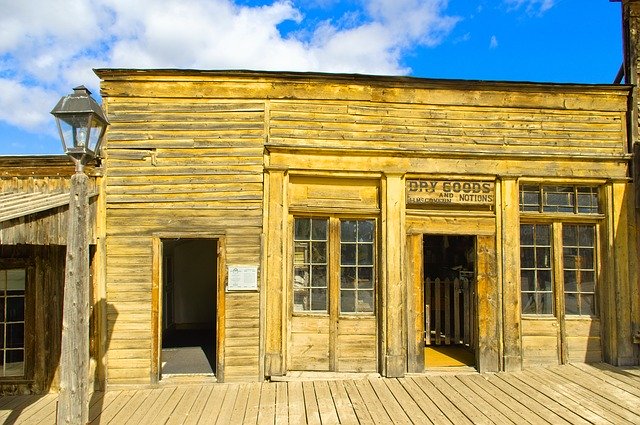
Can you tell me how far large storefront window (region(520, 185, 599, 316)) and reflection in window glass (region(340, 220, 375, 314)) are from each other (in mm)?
2388

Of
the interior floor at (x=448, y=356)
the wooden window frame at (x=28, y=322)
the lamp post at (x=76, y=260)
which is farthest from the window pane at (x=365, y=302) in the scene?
the wooden window frame at (x=28, y=322)

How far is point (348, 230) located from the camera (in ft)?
20.5

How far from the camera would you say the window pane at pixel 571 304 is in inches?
256

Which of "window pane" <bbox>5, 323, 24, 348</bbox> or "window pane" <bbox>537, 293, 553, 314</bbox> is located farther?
"window pane" <bbox>537, 293, 553, 314</bbox>

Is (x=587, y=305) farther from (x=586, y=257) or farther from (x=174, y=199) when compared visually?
(x=174, y=199)

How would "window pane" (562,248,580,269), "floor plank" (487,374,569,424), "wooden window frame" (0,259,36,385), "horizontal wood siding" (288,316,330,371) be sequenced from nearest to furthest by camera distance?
"floor plank" (487,374,569,424) → "wooden window frame" (0,259,36,385) → "horizontal wood siding" (288,316,330,371) → "window pane" (562,248,580,269)

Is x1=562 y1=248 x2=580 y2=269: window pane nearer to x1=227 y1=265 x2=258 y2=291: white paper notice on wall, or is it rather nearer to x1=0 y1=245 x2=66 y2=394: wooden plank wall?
x1=227 y1=265 x2=258 y2=291: white paper notice on wall

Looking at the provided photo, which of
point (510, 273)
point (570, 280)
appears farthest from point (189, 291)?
point (570, 280)

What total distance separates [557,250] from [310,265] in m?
3.82

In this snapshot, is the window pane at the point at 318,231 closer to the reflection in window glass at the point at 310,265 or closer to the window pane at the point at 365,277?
the reflection in window glass at the point at 310,265

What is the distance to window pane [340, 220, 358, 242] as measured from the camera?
624 centimetres

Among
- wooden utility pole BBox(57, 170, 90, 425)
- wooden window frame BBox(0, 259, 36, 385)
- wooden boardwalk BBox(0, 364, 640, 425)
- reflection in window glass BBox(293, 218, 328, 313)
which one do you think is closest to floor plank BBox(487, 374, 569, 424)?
wooden boardwalk BBox(0, 364, 640, 425)

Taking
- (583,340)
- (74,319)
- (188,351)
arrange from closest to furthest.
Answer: (74,319) < (583,340) < (188,351)

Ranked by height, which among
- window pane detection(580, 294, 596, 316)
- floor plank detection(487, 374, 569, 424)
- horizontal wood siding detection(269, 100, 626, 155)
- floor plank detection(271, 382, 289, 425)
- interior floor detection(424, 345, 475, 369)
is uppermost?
horizontal wood siding detection(269, 100, 626, 155)
